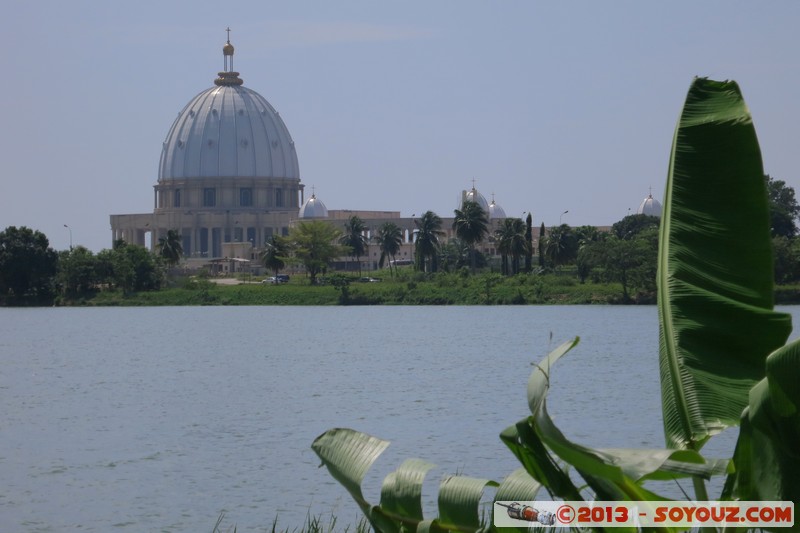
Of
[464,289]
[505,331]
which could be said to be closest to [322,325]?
[505,331]

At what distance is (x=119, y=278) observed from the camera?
8756 cm

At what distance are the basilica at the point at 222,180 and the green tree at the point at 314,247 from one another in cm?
4899

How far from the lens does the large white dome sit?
153875 mm

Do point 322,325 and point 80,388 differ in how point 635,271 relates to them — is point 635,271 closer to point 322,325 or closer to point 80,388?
point 322,325

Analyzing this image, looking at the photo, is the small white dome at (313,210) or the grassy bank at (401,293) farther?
the small white dome at (313,210)

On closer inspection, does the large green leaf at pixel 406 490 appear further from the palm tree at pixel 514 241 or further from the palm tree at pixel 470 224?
the palm tree at pixel 470 224

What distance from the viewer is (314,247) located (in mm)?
97938

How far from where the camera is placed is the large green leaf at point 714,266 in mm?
5926

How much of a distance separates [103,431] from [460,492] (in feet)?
65.6

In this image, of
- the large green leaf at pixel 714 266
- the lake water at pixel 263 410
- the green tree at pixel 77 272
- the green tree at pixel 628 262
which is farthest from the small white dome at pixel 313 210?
the large green leaf at pixel 714 266

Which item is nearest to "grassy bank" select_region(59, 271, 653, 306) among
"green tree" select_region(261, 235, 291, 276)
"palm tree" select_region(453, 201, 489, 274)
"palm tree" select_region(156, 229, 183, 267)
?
"green tree" select_region(261, 235, 291, 276)

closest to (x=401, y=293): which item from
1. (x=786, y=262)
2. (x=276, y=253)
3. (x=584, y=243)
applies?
(x=584, y=243)

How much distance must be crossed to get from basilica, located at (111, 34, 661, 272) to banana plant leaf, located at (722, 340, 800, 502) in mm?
145174

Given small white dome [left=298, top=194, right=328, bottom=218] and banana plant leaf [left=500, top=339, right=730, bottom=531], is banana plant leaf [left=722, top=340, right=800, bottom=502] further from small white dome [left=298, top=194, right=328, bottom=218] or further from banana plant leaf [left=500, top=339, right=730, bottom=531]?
small white dome [left=298, top=194, right=328, bottom=218]
